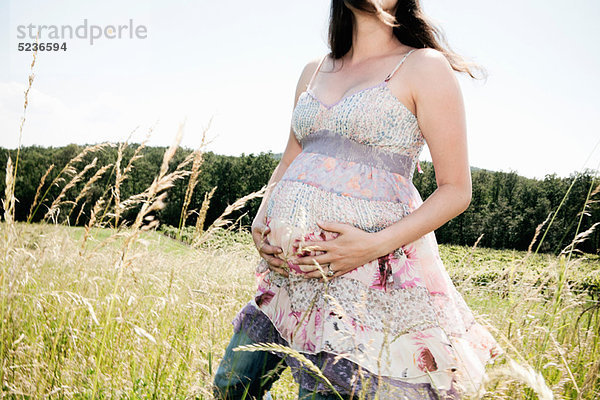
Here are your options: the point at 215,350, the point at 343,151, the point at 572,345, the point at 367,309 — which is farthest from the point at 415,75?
the point at 572,345

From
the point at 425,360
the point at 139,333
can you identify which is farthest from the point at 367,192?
the point at 139,333

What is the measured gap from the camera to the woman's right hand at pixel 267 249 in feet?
4.86

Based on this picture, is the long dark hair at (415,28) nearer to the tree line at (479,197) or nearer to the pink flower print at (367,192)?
the pink flower print at (367,192)

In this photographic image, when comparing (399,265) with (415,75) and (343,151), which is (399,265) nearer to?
(343,151)

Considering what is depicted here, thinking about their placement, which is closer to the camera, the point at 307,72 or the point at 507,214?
the point at 307,72

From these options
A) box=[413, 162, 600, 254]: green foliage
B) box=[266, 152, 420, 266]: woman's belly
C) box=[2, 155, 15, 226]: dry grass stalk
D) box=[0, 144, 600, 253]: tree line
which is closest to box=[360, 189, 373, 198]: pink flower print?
box=[266, 152, 420, 266]: woman's belly

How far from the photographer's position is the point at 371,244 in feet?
4.44

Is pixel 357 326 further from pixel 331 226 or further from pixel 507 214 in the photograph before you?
pixel 507 214

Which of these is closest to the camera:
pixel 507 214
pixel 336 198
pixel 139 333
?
pixel 139 333

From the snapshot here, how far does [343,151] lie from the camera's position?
157 centimetres

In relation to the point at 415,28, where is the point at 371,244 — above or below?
below

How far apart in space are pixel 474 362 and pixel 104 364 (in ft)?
5.05

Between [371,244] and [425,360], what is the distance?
1.24ft

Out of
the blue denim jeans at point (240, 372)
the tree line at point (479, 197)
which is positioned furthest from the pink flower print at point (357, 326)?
the tree line at point (479, 197)
